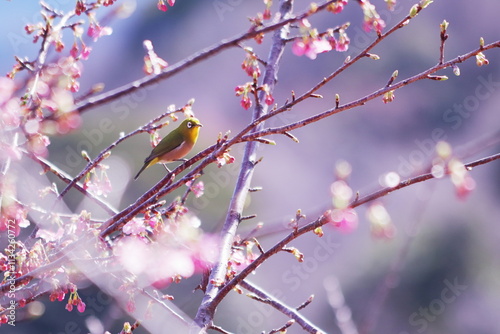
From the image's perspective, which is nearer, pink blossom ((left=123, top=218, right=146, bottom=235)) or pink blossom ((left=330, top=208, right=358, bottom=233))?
pink blossom ((left=330, top=208, right=358, bottom=233))

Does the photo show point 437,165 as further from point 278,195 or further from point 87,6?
point 278,195

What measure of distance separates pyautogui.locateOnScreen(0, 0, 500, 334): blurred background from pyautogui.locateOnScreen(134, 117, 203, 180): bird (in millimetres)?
3237

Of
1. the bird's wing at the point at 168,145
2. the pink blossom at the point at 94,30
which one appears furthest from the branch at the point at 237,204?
the bird's wing at the point at 168,145

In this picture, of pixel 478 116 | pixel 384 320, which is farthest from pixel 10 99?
pixel 478 116

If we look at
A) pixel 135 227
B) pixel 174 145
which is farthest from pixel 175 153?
pixel 135 227

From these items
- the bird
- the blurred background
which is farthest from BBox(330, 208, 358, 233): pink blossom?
the blurred background

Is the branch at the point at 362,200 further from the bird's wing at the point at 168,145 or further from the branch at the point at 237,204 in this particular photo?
the bird's wing at the point at 168,145

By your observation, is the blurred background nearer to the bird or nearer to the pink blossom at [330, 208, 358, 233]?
the bird

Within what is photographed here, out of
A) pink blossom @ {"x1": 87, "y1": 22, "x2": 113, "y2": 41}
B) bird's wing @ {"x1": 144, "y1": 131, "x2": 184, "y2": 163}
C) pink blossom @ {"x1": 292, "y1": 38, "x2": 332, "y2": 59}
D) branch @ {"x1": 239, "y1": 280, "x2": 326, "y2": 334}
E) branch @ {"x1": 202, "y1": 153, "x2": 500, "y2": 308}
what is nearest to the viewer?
branch @ {"x1": 202, "y1": 153, "x2": 500, "y2": 308}

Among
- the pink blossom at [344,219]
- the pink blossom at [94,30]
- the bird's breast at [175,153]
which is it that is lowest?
the pink blossom at [344,219]

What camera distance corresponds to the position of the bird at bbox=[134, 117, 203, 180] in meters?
3.71

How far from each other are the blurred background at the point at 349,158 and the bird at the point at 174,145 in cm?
324

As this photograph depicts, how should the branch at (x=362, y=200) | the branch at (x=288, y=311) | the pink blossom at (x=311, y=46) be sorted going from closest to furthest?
the branch at (x=362, y=200)
the pink blossom at (x=311, y=46)
the branch at (x=288, y=311)

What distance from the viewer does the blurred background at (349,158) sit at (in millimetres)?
10039
